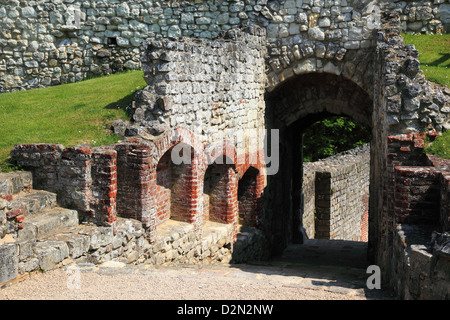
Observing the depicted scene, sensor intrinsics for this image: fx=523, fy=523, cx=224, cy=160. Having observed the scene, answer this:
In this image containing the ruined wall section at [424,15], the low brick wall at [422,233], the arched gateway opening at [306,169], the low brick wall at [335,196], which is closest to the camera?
the low brick wall at [422,233]

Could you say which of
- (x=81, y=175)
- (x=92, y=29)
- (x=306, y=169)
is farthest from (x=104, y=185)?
(x=306, y=169)

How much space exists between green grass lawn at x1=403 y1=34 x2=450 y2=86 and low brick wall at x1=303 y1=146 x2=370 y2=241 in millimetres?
5019

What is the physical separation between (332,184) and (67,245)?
11.4 metres

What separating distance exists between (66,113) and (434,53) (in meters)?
8.14

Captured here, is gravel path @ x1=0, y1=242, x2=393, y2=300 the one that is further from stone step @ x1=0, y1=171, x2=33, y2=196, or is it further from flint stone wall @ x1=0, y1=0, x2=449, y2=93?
flint stone wall @ x1=0, y1=0, x2=449, y2=93

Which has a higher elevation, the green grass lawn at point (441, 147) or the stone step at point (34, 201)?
the green grass lawn at point (441, 147)

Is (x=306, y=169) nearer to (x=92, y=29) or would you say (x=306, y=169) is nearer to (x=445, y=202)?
(x=92, y=29)

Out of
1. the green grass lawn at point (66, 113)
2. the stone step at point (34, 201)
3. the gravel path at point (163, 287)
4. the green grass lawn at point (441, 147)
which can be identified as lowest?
the gravel path at point (163, 287)

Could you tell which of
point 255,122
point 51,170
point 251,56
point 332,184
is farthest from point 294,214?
point 51,170

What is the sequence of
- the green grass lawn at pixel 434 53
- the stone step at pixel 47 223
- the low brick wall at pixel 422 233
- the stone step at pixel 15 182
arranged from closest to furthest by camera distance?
the low brick wall at pixel 422 233 → the stone step at pixel 47 223 → the stone step at pixel 15 182 → the green grass lawn at pixel 434 53

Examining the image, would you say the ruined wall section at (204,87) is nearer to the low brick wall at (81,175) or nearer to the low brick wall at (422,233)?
the low brick wall at (81,175)

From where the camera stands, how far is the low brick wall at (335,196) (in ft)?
52.8

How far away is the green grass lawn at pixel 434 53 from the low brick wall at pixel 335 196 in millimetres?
5019

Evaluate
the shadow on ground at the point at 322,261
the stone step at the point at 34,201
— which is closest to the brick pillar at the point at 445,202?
the shadow on ground at the point at 322,261
